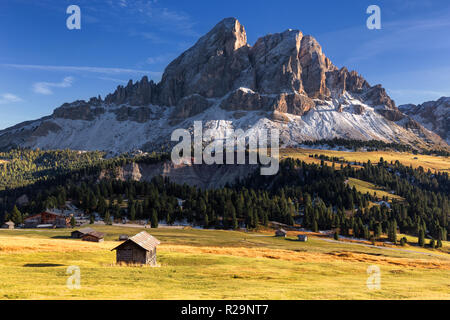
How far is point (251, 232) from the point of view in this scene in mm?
129375

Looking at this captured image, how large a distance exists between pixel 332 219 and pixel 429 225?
48654mm

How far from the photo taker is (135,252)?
50500 mm

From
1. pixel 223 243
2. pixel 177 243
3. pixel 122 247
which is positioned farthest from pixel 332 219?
pixel 122 247

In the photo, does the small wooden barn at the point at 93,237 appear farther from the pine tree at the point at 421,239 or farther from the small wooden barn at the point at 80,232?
the pine tree at the point at 421,239

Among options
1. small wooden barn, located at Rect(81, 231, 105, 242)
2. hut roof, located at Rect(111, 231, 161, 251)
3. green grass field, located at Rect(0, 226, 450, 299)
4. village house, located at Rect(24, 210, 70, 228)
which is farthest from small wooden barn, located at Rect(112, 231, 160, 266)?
village house, located at Rect(24, 210, 70, 228)

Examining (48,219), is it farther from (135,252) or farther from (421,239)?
(421,239)

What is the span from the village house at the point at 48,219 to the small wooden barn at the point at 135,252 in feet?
276

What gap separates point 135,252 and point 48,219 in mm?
97870

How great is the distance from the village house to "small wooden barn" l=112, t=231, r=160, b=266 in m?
84.2

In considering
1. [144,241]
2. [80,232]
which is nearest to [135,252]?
[144,241]

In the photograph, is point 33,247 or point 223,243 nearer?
point 33,247

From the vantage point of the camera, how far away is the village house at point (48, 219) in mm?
124125

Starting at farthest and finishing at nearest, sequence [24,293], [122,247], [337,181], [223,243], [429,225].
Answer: [337,181]
[429,225]
[223,243]
[122,247]
[24,293]
